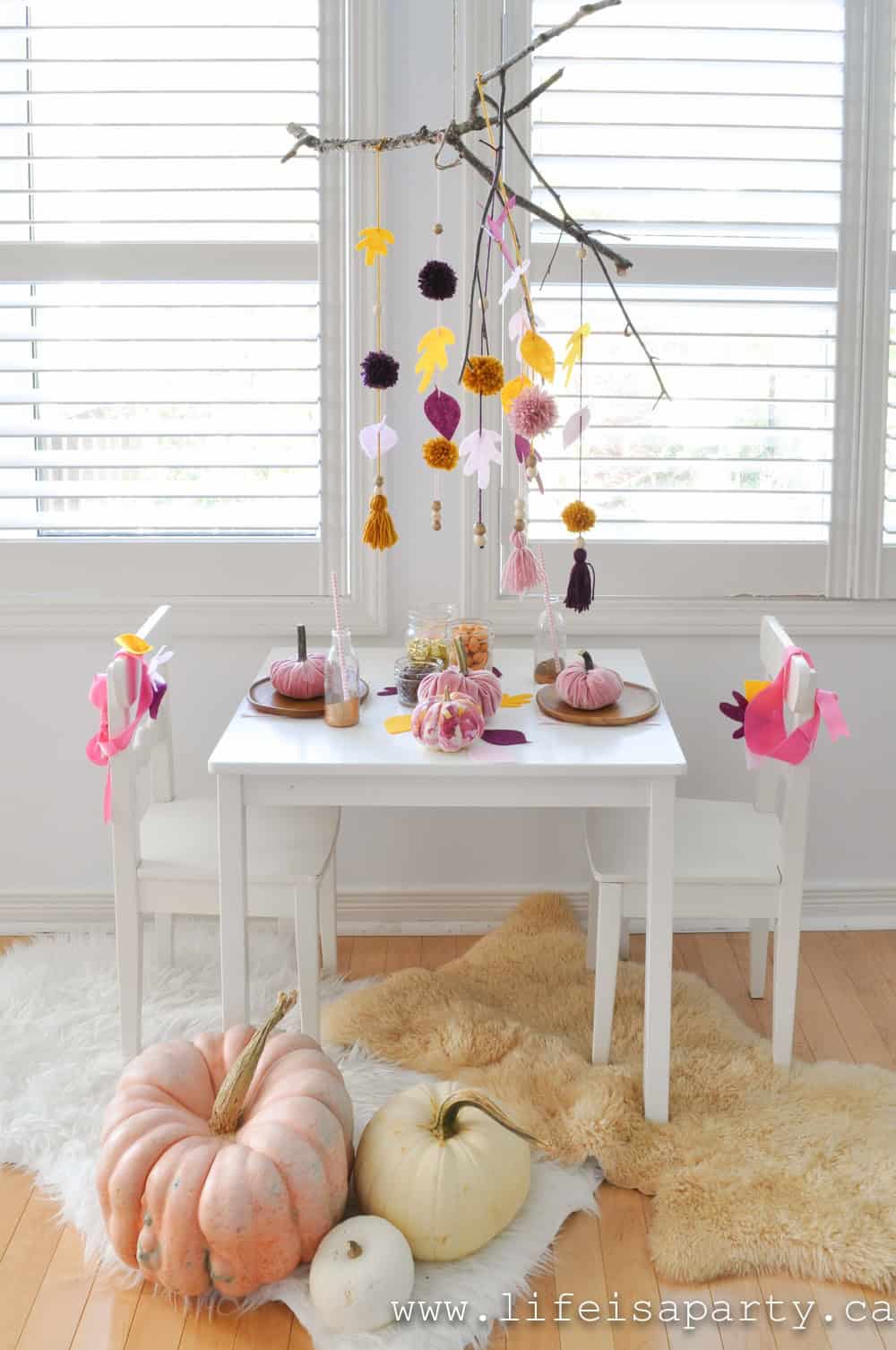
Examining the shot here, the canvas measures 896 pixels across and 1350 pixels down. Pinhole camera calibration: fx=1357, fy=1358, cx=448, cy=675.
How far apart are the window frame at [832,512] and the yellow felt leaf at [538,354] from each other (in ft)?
3.84

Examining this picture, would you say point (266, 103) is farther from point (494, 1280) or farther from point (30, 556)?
point (494, 1280)

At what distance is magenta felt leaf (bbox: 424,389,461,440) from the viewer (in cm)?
186

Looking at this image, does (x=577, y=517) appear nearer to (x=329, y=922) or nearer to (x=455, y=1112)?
(x=455, y=1112)

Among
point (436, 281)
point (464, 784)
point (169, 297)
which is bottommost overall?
point (464, 784)

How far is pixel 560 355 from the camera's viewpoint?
9.14 ft

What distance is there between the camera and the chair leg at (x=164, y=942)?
272cm

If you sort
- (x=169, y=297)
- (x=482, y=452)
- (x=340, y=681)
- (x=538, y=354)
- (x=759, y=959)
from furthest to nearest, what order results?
(x=169, y=297) < (x=759, y=959) < (x=340, y=681) < (x=482, y=452) < (x=538, y=354)

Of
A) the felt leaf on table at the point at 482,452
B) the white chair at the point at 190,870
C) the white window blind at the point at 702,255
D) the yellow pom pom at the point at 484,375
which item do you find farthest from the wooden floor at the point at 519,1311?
the white window blind at the point at 702,255

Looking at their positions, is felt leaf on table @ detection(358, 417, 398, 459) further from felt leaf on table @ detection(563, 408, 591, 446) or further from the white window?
the white window

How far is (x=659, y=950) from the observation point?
6.96 ft

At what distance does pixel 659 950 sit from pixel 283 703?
75 centimetres

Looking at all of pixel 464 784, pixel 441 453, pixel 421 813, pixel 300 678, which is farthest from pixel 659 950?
pixel 421 813

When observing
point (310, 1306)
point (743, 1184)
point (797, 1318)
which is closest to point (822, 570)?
point (743, 1184)

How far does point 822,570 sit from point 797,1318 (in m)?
1.57
